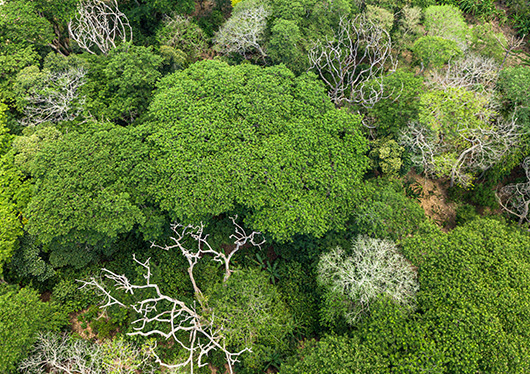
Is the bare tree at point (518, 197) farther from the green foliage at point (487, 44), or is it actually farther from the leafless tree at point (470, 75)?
the green foliage at point (487, 44)

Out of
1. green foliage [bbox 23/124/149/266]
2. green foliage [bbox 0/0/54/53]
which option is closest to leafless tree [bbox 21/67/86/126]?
green foliage [bbox 23/124/149/266]

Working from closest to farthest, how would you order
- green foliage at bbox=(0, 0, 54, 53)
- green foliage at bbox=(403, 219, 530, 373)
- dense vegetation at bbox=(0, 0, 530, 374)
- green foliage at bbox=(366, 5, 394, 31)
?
green foliage at bbox=(403, 219, 530, 373) → dense vegetation at bbox=(0, 0, 530, 374) → green foliage at bbox=(0, 0, 54, 53) → green foliage at bbox=(366, 5, 394, 31)

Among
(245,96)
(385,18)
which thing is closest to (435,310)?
(245,96)

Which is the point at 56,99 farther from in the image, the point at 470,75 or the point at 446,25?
the point at 446,25

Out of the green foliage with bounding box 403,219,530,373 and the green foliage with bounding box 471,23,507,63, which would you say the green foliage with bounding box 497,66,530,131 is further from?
the green foliage with bounding box 403,219,530,373

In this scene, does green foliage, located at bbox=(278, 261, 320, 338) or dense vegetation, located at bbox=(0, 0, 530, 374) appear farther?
green foliage, located at bbox=(278, 261, 320, 338)

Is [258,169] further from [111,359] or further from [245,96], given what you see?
[111,359]
